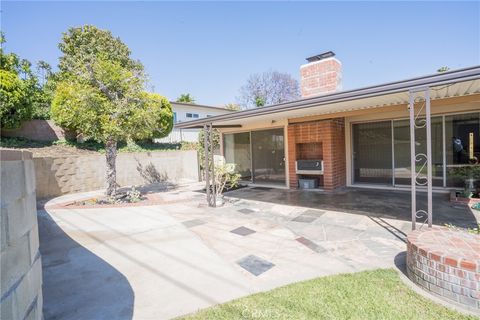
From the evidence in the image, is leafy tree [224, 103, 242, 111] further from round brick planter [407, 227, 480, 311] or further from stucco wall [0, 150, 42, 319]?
stucco wall [0, 150, 42, 319]

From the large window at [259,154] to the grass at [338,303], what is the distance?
6.69m

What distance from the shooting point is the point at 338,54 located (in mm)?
9086

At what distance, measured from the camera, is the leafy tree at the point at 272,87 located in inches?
1069

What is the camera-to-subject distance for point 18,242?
1431mm

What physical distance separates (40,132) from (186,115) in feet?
34.3

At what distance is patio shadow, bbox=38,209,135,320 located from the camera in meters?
2.49

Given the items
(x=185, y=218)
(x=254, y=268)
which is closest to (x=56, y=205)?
(x=185, y=218)

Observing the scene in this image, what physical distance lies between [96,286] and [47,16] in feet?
26.5

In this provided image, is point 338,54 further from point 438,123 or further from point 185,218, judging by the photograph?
point 185,218

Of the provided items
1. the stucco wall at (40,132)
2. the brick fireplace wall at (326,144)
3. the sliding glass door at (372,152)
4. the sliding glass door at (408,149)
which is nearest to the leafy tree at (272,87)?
the brick fireplace wall at (326,144)

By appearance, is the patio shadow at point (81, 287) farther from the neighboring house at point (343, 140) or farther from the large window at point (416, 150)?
the large window at point (416, 150)

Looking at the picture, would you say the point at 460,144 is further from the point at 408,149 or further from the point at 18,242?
the point at 18,242

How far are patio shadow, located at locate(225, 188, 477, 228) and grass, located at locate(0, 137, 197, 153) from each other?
19.1 ft

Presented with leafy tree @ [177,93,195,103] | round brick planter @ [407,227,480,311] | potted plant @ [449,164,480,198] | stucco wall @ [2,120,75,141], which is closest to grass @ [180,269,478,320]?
round brick planter @ [407,227,480,311]
